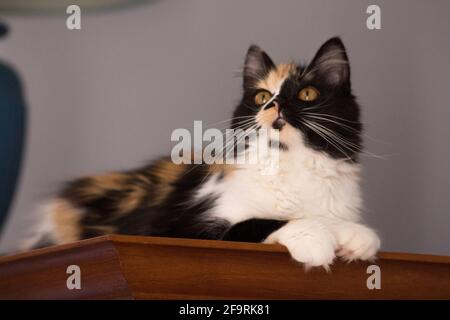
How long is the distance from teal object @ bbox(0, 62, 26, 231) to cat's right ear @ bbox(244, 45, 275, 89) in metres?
0.67

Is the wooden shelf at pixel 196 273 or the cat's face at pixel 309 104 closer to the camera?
the wooden shelf at pixel 196 273

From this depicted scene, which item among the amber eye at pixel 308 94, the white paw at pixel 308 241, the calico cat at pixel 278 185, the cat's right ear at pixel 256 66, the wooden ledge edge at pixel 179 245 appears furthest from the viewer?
the cat's right ear at pixel 256 66

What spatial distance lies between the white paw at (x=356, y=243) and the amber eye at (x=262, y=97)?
13.1 inches

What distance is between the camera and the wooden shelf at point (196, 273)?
1199mm

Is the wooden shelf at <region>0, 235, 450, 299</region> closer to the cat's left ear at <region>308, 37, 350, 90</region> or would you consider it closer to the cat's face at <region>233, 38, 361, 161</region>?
the cat's face at <region>233, 38, 361, 161</region>

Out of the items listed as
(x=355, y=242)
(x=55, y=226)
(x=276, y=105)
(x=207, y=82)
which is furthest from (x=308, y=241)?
(x=207, y=82)

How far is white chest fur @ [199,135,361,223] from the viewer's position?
148cm

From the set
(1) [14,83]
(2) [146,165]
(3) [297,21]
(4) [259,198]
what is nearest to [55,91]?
(1) [14,83]

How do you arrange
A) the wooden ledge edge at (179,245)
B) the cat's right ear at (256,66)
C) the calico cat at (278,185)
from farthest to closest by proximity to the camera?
the cat's right ear at (256,66), the calico cat at (278,185), the wooden ledge edge at (179,245)

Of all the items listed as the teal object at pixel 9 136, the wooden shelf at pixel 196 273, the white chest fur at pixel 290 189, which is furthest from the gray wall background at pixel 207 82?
the wooden shelf at pixel 196 273

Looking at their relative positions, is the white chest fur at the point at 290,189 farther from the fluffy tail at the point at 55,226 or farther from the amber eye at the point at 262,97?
the fluffy tail at the point at 55,226

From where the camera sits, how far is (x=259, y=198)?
4.90 feet

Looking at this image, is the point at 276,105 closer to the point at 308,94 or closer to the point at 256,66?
the point at 308,94

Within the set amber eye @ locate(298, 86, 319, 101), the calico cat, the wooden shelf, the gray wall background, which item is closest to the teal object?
the gray wall background
